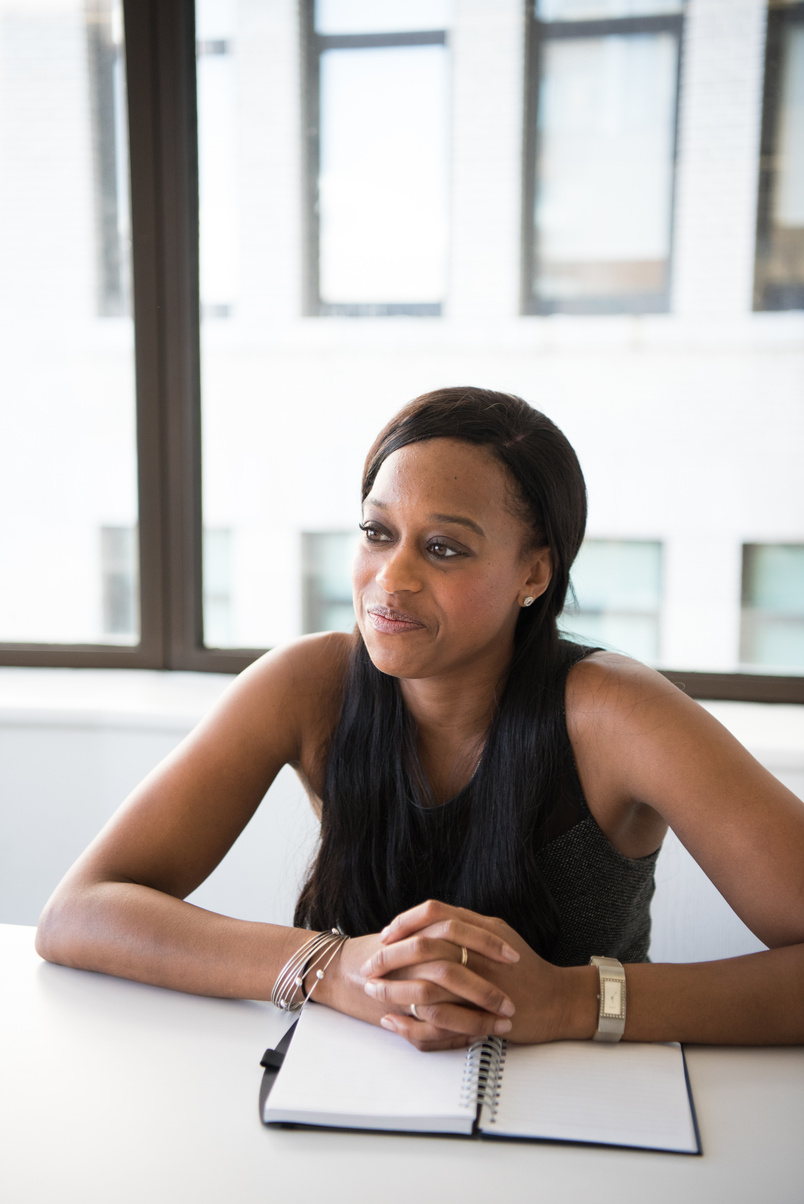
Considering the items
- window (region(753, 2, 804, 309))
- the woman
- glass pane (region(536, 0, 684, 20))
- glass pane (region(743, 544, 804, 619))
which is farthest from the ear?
glass pane (region(536, 0, 684, 20))

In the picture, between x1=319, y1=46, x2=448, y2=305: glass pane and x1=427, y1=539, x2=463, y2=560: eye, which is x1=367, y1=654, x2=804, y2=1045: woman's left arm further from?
x1=319, y1=46, x2=448, y2=305: glass pane

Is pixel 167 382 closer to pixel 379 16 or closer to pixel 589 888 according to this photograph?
pixel 379 16

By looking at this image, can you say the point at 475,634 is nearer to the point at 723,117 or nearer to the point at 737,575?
the point at 737,575

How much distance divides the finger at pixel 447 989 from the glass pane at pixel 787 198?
1.78m

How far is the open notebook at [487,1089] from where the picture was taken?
0.77 m

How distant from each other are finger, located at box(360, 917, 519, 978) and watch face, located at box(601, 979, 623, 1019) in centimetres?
10

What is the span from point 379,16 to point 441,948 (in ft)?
7.04

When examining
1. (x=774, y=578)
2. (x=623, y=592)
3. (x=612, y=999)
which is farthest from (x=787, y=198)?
(x=612, y=999)

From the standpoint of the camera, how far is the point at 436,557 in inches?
47.9

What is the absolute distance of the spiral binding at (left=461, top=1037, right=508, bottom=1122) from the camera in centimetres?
81

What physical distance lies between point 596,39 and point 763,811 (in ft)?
6.08

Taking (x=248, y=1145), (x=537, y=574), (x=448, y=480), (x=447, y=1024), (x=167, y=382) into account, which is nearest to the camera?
(x=248, y=1145)

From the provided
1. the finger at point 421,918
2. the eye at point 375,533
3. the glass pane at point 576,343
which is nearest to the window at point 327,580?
the glass pane at point 576,343

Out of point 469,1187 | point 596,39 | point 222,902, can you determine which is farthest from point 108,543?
point 469,1187
